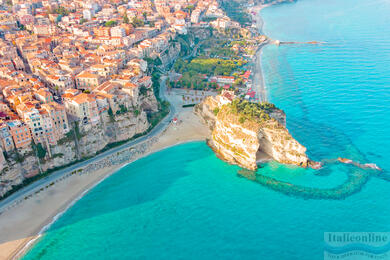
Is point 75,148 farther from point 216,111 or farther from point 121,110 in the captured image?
point 216,111

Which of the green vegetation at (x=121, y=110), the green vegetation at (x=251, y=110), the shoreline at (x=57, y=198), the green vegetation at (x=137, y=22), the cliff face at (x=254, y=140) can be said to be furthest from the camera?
the green vegetation at (x=137, y=22)

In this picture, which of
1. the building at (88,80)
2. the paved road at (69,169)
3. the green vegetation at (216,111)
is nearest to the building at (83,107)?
the paved road at (69,169)

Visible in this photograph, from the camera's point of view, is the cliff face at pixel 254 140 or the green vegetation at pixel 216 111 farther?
the green vegetation at pixel 216 111

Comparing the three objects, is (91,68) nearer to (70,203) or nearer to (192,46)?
(70,203)

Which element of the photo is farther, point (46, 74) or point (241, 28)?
point (241, 28)

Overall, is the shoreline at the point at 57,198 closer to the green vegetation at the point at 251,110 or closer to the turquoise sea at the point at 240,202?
the turquoise sea at the point at 240,202

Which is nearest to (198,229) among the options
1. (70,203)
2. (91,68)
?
(70,203)

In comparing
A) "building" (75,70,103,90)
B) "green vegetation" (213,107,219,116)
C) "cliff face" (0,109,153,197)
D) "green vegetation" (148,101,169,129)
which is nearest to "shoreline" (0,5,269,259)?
"cliff face" (0,109,153,197)
